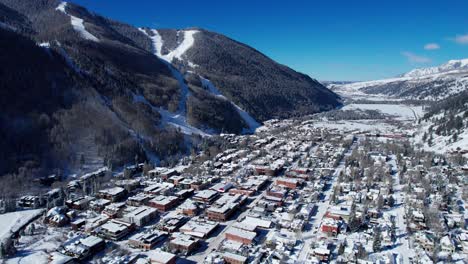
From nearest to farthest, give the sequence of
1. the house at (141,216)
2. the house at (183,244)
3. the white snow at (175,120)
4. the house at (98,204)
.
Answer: the house at (183,244), the house at (141,216), the house at (98,204), the white snow at (175,120)

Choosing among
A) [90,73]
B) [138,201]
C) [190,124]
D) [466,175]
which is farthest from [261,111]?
[138,201]

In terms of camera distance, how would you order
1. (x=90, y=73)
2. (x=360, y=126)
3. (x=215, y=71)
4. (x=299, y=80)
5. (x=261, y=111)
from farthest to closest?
1. (x=299, y=80)
2. (x=215, y=71)
3. (x=261, y=111)
4. (x=360, y=126)
5. (x=90, y=73)

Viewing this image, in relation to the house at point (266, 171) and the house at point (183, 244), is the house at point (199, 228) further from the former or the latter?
the house at point (266, 171)

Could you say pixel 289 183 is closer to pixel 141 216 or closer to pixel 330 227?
pixel 330 227

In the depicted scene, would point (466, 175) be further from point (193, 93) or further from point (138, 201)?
point (193, 93)

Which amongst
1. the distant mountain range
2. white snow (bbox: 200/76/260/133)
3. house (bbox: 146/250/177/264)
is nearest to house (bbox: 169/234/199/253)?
house (bbox: 146/250/177/264)

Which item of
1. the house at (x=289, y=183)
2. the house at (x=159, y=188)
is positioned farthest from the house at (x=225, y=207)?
Answer: the house at (x=159, y=188)

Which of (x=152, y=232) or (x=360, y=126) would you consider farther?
(x=360, y=126)
